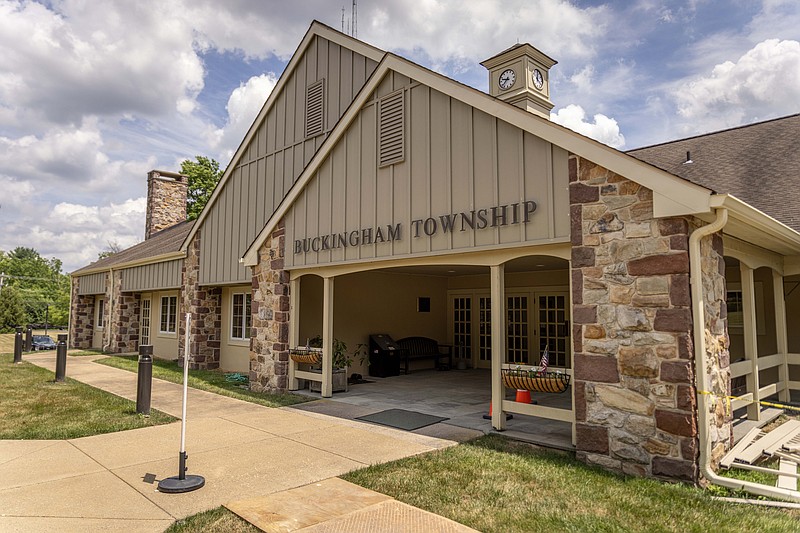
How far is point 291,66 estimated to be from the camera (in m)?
13.3

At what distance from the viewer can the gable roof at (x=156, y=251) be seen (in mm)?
16469

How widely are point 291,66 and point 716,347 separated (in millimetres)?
11675

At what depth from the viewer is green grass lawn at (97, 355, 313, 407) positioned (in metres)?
9.25

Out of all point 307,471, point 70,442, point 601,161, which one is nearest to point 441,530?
point 307,471

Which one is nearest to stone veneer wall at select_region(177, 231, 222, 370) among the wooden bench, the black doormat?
the wooden bench

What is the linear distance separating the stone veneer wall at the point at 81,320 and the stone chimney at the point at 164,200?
369 cm

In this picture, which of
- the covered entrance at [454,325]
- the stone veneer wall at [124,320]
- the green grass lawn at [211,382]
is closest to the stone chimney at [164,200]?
the stone veneer wall at [124,320]

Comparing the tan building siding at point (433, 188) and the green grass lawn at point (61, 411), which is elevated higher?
the tan building siding at point (433, 188)

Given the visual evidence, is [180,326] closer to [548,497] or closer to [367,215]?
[367,215]

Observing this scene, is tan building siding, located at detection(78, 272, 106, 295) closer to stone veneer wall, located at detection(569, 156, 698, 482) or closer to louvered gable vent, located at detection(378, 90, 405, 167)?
louvered gable vent, located at detection(378, 90, 405, 167)

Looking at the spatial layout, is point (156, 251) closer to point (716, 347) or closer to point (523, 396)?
point (523, 396)

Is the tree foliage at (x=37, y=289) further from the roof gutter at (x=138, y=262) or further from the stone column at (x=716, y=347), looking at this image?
the stone column at (x=716, y=347)

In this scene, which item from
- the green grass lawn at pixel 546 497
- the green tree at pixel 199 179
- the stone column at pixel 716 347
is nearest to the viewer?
the green grass lawn at pixel 546 497

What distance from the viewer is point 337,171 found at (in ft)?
29.7
